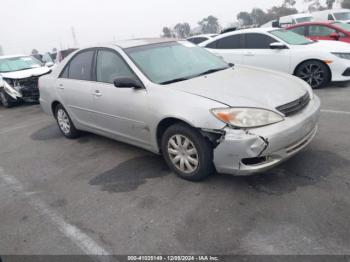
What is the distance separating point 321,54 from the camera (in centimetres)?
685

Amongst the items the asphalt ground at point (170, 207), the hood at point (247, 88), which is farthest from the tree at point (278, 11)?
the asphalt ground at point (170, 207)

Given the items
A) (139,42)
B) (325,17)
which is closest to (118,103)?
(139,42)

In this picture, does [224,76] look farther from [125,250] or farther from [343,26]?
[343,26]

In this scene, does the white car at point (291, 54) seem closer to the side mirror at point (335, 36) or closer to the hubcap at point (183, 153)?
the side mirror at point (335, 36)

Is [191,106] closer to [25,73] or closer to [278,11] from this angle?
[25,73]

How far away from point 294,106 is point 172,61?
1.67m

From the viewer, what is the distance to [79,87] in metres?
4.75

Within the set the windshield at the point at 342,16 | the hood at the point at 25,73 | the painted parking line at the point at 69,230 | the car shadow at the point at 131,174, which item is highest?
the windshield at the point at 342,16

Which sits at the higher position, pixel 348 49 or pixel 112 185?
pixel 348 49

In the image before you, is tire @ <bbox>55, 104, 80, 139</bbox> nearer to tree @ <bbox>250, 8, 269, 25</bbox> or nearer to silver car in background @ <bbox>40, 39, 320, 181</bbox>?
silver car in background @ <bbox>40, 39, 320, 181</bbox>

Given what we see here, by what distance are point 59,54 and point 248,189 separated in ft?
46.6

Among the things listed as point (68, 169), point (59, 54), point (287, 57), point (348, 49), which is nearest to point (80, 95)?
point (68, 169)

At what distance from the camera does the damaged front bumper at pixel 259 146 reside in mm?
2936

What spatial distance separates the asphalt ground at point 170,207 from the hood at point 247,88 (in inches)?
33.0
